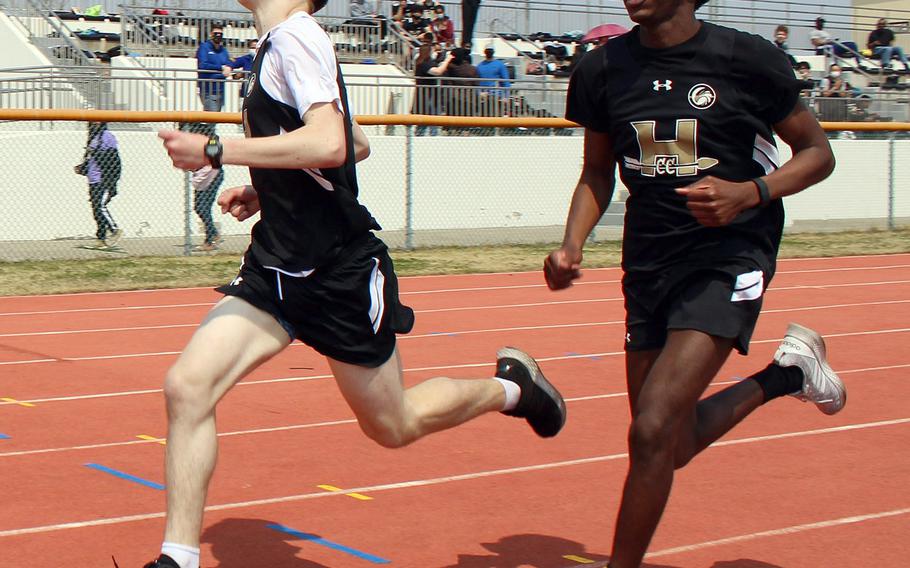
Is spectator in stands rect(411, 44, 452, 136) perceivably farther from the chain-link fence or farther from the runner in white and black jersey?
the runner in white and black jersey

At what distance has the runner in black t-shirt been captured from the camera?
4027 mm

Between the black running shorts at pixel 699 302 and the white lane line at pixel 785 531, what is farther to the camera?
the white lane line at pixel 785 531

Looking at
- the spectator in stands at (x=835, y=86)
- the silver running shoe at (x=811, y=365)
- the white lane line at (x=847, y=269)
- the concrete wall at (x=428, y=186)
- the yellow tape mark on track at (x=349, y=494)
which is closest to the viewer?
the silver running shoe at (x=811, y=365)

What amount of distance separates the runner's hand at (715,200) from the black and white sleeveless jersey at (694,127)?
0.19 meters

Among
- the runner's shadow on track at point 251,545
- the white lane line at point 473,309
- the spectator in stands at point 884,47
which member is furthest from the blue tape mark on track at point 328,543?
the spectator in stands at point 884,47

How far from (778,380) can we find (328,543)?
183 cm

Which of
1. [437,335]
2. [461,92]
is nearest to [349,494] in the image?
[437,335]

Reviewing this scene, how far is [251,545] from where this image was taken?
15.9 feet

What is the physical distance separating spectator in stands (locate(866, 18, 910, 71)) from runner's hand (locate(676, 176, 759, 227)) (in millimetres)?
30962

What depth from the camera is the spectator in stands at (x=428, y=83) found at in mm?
19859

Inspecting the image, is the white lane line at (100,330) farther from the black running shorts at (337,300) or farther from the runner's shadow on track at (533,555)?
the black running shorts at (337,300)

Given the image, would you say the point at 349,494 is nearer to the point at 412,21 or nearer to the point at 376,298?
the point at 376,298

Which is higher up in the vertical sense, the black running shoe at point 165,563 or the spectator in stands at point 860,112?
the spectator in stands at point 860,112

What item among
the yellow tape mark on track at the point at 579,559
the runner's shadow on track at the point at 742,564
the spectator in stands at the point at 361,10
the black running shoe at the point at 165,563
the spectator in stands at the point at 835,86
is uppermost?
the spectator in stands at the point at 361,10
